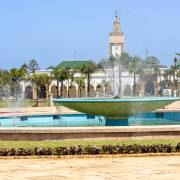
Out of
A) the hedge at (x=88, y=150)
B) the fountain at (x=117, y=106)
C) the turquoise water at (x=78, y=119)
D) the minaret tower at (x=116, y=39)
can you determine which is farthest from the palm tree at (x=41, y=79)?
the hedge at (x=88, y=150)

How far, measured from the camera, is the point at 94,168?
46.2ft

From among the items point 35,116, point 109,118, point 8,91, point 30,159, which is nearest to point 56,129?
point 30,159

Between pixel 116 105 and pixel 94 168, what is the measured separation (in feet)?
24.6

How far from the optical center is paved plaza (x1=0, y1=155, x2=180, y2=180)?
12984 mm

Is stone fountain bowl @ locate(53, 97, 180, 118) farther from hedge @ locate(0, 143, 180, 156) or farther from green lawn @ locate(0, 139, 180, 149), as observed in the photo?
hedge @ locate(0, 143, 180, 156)

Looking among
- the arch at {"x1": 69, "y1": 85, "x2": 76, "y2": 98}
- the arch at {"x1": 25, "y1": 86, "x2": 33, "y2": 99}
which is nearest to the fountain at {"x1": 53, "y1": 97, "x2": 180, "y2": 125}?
the arch at {"x1": 25, "y1": 86, "x2": 33, "y2": 99}

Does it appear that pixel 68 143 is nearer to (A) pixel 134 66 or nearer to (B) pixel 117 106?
(B) pixel 117 106

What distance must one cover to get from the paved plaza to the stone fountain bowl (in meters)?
5.61

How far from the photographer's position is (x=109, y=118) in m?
22.7

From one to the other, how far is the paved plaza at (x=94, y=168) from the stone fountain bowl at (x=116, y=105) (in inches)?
221

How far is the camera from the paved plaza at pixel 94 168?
1298cm

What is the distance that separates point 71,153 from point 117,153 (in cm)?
133

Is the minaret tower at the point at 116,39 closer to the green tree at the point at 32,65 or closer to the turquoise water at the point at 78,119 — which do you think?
the green tree at the point at 32,65

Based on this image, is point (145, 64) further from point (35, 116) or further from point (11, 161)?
point (11, 161)
